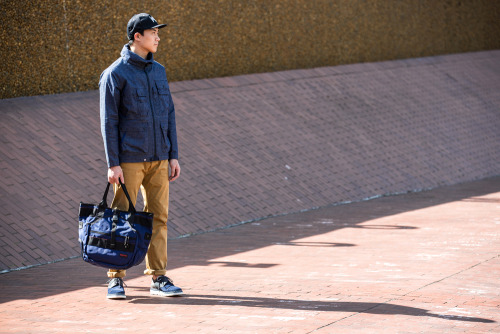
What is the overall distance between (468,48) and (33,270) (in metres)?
16.2

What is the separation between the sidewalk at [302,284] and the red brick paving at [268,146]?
2.14 feet

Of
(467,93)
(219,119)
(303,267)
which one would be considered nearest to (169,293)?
(303,267)

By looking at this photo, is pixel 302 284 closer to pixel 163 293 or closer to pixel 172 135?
pixel 163 293

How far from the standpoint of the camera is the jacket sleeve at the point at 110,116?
20.4 ft

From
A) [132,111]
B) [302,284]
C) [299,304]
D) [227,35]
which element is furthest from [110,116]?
[227,35]

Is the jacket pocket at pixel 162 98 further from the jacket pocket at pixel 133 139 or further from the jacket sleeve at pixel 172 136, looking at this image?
the jacket pocket at pixel 133 139

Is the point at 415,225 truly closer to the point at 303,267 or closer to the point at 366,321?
the point at 303,267

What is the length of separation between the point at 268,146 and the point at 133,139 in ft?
20.4

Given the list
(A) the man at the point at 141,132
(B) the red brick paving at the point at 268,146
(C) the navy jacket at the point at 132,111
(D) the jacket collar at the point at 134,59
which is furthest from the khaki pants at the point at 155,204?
(B) the red brick paving at the point at 268,146

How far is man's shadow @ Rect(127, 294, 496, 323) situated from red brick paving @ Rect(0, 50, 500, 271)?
217 cm

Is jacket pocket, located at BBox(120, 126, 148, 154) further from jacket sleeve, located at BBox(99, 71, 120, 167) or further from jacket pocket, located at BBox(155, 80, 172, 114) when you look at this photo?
jacket pocket, located at BBox(155, 80, 172, 114)

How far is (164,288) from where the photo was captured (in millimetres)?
6434

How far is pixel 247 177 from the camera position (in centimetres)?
1134

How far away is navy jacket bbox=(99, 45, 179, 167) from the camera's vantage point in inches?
246
